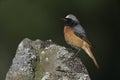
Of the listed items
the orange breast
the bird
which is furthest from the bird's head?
the orange breast

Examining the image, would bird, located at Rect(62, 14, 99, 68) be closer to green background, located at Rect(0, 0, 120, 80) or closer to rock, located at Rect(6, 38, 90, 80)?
rock, located at Rect(6, 38, 90, 80)

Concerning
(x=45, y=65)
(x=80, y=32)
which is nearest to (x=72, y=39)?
(x=80, y=32)

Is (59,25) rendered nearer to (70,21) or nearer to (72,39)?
(72,39)

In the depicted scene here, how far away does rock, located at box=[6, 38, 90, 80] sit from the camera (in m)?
6.14

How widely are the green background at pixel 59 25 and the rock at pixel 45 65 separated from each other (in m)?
7.94

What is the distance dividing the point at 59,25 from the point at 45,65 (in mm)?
8814

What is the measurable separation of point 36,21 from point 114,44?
182cm

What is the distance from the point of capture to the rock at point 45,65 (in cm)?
614

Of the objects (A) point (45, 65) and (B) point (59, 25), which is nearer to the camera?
(A) point (45, 65)

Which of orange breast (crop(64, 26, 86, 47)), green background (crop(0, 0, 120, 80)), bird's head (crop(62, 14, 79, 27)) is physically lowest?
green background (crop(0, 0, 120, 80))

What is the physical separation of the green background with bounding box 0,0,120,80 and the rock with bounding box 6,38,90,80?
7936mm

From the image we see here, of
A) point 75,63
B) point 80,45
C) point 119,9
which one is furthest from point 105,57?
point 75,63

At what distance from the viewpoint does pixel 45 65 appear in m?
6.30

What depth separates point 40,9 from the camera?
1543 cm
